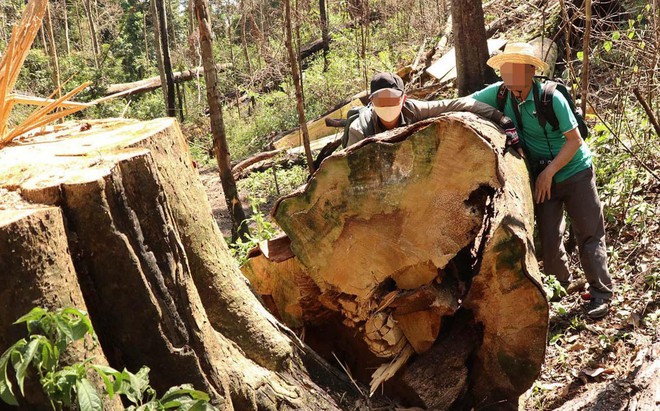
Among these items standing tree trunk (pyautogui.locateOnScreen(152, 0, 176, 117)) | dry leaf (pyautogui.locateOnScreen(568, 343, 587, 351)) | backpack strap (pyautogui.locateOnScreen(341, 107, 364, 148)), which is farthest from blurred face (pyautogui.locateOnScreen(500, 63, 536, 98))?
standing tree trunk (pyautogui.locateOnScreen(152, 0, 176, 117))

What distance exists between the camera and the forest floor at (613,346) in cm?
349

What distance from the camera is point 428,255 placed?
315 cm

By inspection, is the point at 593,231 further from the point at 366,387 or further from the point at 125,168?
the point at 125,168

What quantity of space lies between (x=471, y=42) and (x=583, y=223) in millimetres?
3058

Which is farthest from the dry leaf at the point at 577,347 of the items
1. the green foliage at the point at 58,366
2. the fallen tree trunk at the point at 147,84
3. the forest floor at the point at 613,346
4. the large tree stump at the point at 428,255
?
the fallen tree trunk at the point at 147,84

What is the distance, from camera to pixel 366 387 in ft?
11.5

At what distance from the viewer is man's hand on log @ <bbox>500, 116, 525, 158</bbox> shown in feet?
12.5

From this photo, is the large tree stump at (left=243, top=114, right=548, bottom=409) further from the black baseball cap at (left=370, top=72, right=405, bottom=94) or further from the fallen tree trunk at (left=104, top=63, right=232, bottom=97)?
the fallen tree trunk at (left=104, top=63, right=232, bottom=97)

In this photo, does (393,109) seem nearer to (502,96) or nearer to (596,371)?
(502,96)

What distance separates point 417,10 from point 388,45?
2.30m

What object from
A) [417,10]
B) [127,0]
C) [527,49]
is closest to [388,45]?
[417,10]

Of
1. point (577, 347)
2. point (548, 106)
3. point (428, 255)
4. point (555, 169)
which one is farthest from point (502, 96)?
point (577, 347)

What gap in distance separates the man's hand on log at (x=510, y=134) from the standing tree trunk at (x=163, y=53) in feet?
50.0

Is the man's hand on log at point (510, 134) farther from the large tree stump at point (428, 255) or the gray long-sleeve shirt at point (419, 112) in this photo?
the large tree stump at point (428, 255)
